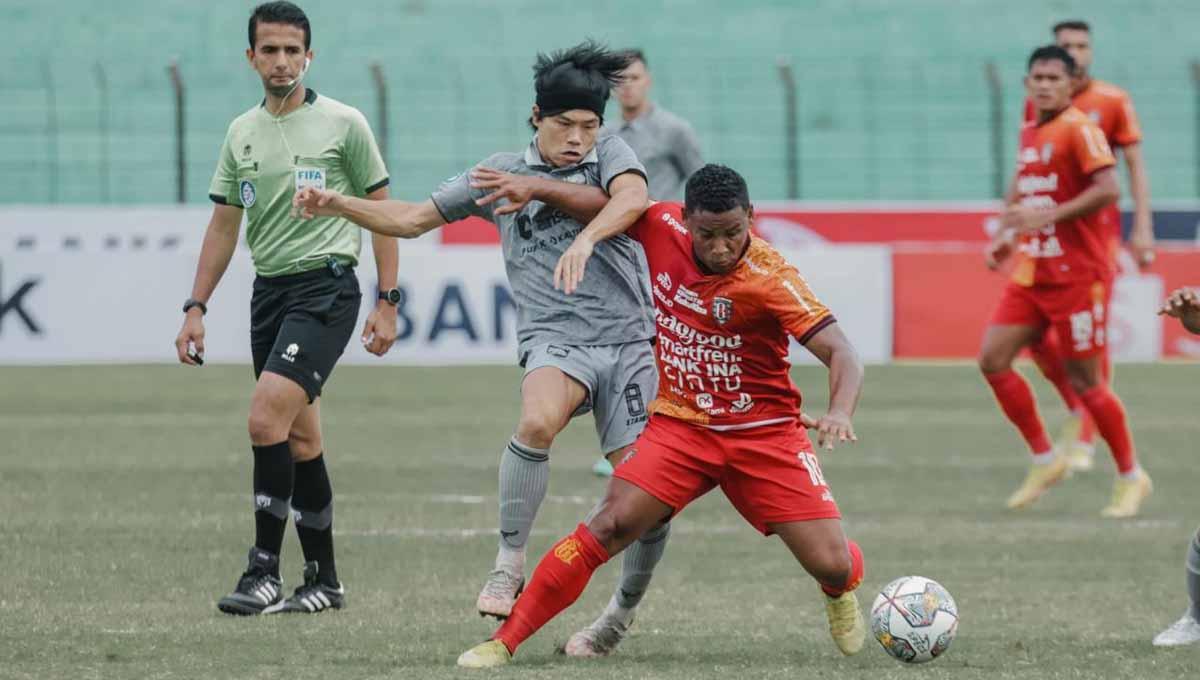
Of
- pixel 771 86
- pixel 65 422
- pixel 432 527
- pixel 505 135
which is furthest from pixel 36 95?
pixel 432 527

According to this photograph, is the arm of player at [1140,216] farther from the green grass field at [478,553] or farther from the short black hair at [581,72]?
the short black hair at [581,72]

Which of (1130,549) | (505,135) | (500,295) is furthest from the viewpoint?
(505,135)

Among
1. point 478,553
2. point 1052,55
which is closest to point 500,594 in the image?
point 478,553

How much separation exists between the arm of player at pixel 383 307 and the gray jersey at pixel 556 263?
67cm

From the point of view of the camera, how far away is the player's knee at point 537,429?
245 inches

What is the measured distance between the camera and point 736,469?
605 centimetres

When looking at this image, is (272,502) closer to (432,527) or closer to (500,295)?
(432,527)

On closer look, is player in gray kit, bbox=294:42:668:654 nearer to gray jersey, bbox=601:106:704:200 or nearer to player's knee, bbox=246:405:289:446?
player's knee, bbox=246:405:289:446

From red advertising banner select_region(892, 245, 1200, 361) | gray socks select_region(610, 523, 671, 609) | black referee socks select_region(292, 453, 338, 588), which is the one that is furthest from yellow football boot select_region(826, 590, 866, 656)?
red advertising banner select_region(892, 245, 1200, 361)

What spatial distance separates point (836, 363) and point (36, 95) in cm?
2293

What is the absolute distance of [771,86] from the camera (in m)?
27.3

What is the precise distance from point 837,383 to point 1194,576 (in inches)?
61.5

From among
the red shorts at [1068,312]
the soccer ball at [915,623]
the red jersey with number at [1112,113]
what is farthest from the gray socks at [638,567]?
the red jersey with number at [1112,113]

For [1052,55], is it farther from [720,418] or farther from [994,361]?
[720,418]
